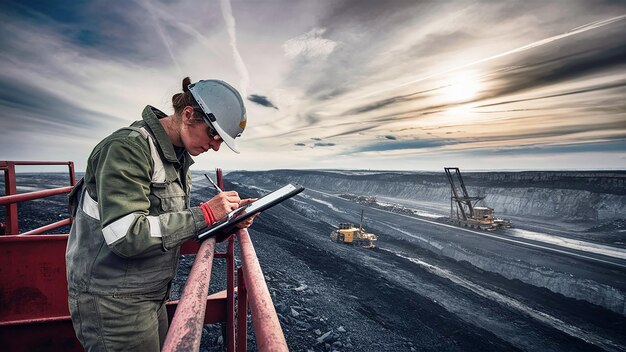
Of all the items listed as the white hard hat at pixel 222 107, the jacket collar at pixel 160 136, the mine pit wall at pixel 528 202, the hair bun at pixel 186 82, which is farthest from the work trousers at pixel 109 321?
the mine pit wall at pixel 528 202

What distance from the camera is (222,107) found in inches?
64.6

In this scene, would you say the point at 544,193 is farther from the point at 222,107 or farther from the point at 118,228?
the point at 118,228

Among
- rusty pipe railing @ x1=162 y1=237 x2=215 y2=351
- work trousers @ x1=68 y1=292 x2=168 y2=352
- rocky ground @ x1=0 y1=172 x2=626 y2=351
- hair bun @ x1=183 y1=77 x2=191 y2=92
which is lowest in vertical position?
rocky ground @ x1=0 y1=172 x2=626 y2=351

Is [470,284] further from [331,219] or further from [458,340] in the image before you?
[331,219]

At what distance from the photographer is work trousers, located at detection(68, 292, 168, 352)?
4.34 ft

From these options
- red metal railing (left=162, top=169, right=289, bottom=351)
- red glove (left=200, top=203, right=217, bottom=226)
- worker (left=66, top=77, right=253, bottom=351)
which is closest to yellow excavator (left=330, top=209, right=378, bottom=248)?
worker (left=66, top=77, right=253, bottom=351)

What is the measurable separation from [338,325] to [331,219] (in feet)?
56.1

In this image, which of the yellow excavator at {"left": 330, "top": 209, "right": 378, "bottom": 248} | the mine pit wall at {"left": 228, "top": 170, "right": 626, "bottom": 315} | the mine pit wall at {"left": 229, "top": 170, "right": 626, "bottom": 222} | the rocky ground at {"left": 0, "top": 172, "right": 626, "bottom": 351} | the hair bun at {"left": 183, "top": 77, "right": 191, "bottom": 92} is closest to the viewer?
the hair bun at {"left": 183, "top": 77, "right": 191, "bottom": 92}

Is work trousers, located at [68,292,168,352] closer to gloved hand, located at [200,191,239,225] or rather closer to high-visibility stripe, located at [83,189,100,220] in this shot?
high-visibility stripe, located at [83,189,100,220]

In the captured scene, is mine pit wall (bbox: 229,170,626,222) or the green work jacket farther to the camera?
mine pit wall (bbox: 229,170,626,222)

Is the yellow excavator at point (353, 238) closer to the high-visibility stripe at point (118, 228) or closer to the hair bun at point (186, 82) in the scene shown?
the hair bun at point (186, 82)

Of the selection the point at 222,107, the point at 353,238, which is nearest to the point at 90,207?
the point at 222,107

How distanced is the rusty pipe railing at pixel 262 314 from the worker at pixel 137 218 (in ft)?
1.24

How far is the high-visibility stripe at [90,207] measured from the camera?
1.28 meters
